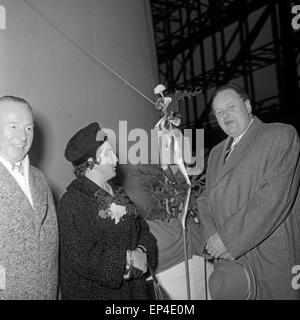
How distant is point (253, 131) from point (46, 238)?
871 mm

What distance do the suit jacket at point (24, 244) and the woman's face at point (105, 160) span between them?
0.80 feet

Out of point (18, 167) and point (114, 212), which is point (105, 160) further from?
point (18, 167)

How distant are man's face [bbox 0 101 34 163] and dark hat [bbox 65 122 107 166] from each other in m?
0.19

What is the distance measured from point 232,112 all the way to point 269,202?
1.26 ft

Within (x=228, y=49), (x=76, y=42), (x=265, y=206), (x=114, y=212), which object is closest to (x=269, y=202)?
(x=265, y=206)

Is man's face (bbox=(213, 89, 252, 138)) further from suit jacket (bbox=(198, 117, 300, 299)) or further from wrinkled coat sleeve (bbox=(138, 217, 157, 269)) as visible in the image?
wrinkled coat sleeve (bbox=(138, 217, 157, 269))

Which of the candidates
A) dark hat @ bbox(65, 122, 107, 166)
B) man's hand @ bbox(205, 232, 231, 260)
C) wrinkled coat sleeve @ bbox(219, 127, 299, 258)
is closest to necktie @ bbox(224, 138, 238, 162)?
wrinkled coat sleeve @ bbox(219, 127, 299, 258)

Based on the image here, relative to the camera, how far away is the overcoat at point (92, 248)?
1210mm

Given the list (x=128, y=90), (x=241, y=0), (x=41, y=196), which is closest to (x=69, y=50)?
(x=128, y=90)

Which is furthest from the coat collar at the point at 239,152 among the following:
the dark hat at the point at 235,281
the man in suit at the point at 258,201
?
the dark hat at the point at 235,281

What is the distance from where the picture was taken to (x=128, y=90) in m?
2.28

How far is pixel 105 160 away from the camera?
133 centimetres

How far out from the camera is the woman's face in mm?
1324

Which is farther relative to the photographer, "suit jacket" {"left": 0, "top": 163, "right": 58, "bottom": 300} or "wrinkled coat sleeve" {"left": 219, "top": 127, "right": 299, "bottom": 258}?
"wrinkled coat sleeve" {"left": 219, "top": 127, "right": 299, "bottom": 258}
